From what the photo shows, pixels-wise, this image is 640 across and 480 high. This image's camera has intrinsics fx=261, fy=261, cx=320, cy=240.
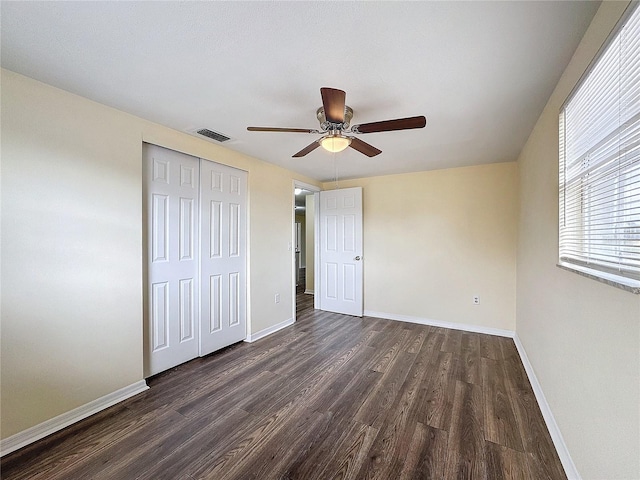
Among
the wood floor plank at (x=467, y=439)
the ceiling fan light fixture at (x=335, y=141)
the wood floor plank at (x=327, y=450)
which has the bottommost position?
the wood floor plank at (x=327, y=450)

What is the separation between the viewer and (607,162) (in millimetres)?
1157

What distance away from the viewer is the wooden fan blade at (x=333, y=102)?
4.71ft

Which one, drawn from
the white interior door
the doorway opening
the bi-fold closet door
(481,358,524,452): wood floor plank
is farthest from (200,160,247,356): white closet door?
(481,358,524,452): wood floor plank

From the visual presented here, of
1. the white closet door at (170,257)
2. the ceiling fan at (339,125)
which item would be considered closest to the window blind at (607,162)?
the ceiling fan at (339,125)

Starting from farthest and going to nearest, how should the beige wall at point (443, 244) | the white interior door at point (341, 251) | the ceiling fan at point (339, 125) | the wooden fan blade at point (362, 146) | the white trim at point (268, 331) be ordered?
1. the white interior door at point (341, 251)
2. the beige wall at point (443, 244)
3. the white trim at point (268, 331)
4. the wooden fan blade at point (362, 146)
5. the ceiling fan at point (339, 125)

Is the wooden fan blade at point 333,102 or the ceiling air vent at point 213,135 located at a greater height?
the ceiling air vent at point 213,135

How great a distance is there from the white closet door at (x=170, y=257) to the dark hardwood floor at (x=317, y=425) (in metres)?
0.27

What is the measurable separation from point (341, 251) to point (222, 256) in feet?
6.92

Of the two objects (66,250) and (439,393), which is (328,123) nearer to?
(66,250)

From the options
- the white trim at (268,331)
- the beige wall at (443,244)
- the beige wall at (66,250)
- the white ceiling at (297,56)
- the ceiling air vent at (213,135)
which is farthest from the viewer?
the beige wall at (443,244)

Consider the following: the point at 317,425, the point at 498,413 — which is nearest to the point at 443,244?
the point at 498,413

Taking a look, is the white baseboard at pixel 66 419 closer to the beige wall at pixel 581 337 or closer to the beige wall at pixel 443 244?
the beige wall at pixel 581 337

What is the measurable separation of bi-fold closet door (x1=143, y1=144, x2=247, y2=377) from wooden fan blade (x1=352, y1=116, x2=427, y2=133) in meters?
1.81

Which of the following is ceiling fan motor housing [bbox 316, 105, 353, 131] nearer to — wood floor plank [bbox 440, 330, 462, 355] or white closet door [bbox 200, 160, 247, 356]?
white closet door [bbox 200, 160, 247, 356]
